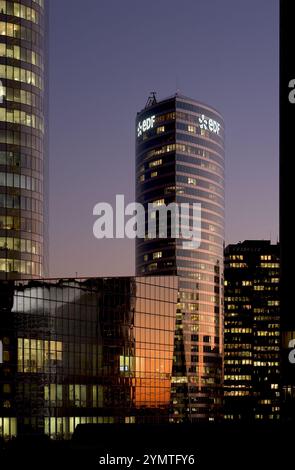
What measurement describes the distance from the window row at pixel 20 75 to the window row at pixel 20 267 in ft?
100

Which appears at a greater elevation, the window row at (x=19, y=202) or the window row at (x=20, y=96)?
the window row at (x=20, y=96)

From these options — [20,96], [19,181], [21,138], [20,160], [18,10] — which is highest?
[18,10]

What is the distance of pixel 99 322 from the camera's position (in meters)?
129

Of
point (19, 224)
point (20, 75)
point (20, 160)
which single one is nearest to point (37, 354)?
point (19, 224)

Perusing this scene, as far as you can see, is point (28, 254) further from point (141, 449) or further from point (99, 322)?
point (141, 449)

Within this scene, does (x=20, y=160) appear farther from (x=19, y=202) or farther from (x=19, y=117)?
(x=19, y=117)

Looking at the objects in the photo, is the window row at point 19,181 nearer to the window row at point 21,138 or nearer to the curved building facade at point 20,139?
the curved building facade at point 20,139

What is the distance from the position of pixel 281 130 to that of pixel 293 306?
86.7 ft

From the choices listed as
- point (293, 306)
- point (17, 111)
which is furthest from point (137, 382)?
point (17, 111)

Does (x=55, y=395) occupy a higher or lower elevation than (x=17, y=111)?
lower

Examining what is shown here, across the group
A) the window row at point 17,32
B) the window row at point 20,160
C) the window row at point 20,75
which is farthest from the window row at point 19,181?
the window row at point 17,32

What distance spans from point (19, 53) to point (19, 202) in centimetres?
2518

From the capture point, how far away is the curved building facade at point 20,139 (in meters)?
160

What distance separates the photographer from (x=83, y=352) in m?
127
